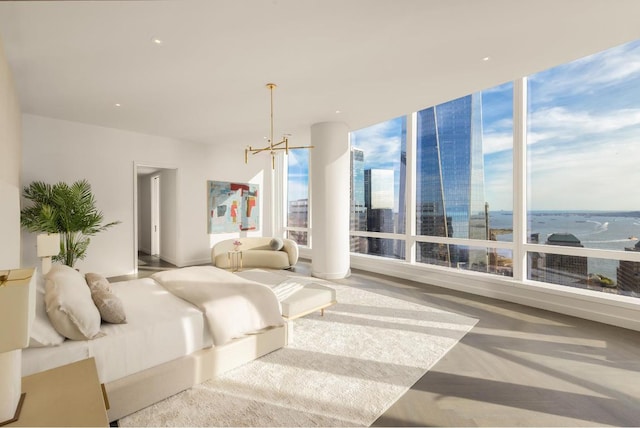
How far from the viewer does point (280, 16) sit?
226cm

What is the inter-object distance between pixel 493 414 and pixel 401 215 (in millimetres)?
4033

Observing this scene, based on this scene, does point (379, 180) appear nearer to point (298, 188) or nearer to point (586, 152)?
point (298, 188)

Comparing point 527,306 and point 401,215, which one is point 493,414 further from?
point 401,215

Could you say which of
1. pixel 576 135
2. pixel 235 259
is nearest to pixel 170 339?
pixel 235 259

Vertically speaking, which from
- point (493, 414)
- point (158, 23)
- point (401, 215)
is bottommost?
point (493, 414)

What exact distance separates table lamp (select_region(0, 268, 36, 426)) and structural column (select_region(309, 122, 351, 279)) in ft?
14.2

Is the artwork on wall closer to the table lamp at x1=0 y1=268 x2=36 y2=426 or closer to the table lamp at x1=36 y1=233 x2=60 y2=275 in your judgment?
the table lamp at x1=36 y1=233 x2=60 y2=275

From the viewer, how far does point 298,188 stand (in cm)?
801

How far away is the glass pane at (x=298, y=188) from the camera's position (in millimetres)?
7816

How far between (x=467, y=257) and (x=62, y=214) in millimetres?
6396

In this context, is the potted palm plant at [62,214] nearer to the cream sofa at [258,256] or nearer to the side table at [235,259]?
the cream sofa at [258,256]

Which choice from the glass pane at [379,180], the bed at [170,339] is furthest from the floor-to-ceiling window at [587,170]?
the bed at [170,339]


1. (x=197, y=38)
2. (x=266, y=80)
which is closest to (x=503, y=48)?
(x=266, y=80)

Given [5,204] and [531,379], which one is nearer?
[5,204]
